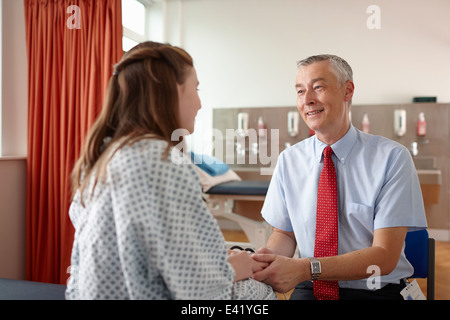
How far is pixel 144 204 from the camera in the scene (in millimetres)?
697

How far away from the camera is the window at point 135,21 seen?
471cm

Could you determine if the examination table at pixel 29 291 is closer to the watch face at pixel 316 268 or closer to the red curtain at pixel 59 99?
the watch face at pixel 316 268

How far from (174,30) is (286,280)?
4.49m

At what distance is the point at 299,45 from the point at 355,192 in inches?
140

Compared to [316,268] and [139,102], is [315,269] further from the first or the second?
[139,102]

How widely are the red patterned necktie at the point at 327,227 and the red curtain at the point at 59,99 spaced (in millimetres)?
1651

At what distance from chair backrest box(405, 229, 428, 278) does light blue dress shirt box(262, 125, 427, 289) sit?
0.34 ft

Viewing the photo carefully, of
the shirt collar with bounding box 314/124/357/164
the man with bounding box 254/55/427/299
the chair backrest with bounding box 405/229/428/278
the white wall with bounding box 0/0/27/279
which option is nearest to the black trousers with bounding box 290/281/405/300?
the man with bounding box 254/55/427/299

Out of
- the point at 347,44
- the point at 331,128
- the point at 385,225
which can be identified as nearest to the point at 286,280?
the point at 385,225

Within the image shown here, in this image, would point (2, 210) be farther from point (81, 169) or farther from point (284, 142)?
point (284, 142)

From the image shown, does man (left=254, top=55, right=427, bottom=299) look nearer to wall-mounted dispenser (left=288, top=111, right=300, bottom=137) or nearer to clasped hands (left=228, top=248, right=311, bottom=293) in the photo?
clasped hands (left=228, top=248, right=311, bottom=293)

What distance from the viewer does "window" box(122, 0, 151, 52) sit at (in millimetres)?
4715

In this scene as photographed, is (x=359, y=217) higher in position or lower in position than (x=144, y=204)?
lower

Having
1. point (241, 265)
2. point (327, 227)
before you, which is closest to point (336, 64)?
point (327, 227)
